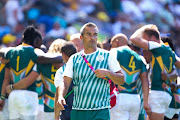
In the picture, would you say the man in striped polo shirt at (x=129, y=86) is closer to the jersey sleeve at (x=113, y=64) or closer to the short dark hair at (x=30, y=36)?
the short dark hair at (x=30, y=36)

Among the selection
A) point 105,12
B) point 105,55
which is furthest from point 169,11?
point 105,55

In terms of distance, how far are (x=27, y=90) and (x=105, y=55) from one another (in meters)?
2.57

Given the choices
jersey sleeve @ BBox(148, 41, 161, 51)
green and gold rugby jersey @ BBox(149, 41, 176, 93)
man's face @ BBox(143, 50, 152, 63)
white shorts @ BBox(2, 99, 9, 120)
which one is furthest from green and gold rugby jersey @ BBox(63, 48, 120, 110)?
white shorts @ BBox(2, 99, 9, 120)

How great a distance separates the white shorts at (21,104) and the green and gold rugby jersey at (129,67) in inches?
68.9

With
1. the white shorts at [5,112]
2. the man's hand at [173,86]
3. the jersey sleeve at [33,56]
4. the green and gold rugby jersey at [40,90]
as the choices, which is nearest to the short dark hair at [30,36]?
the jersey sleeve at [33,56]

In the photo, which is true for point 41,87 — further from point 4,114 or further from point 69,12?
point 69,12

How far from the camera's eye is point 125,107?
8258 millimetres

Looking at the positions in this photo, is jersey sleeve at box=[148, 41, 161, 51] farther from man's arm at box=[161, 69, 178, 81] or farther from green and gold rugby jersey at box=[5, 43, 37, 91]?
green and gold rugby jersey at box=[5, 43, 37, 91]

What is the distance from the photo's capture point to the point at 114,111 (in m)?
8.34

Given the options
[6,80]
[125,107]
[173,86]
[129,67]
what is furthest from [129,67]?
[6,80]

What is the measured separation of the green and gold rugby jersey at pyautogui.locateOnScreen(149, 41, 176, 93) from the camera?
8.17 meters

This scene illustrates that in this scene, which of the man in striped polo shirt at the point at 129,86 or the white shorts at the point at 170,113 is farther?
the white shorts at the point at 170,113

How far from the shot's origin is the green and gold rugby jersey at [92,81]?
6.37m

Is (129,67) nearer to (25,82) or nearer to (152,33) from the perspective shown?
(152,33)
